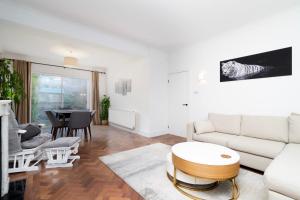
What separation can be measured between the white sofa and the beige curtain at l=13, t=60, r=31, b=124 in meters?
5.39

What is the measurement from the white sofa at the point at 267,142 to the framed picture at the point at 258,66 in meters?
0.84

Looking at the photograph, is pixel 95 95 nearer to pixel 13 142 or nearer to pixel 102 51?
pixel 102 51

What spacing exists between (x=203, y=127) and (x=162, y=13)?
237 cm

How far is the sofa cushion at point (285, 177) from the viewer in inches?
48.3

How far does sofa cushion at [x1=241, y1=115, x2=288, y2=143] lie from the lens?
8.09 ft

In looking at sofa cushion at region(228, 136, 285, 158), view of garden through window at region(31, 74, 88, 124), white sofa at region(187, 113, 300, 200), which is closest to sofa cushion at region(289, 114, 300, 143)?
white sofa at region(187, 113, 300, 200)

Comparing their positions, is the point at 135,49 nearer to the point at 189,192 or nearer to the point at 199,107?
the point at 199,107

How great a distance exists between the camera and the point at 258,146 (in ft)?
7.43

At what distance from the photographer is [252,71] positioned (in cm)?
305

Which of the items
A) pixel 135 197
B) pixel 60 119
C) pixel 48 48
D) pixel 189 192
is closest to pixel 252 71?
pixel 189 192

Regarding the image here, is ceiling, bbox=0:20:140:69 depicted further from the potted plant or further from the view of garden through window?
the potted plant

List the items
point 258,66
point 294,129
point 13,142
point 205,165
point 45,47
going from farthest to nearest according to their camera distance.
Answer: point 45,47, point 258,66, point 294,129, point 13,142, point 205,165

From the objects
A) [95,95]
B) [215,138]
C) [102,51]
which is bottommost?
[215,138]

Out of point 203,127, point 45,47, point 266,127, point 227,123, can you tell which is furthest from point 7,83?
point 266,127
